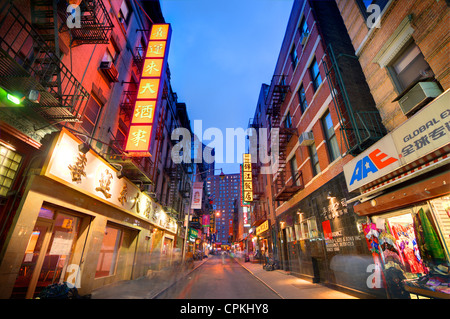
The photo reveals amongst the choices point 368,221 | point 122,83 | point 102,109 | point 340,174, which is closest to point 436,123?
point 368,221

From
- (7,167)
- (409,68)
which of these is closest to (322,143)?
(409,68)

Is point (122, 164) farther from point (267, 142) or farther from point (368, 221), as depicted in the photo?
point (267, 142)

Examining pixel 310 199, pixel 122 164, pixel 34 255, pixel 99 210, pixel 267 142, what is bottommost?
pixel 34 255

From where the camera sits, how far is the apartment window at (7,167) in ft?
16.6

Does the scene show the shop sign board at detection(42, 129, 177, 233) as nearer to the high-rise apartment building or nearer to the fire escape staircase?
the fire escape staircase

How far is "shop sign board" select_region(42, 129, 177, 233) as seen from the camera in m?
5.60

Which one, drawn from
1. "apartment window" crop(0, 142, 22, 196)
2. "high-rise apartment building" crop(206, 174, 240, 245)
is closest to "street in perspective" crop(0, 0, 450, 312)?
"apartment window" crop(0, 142, 22, 196)

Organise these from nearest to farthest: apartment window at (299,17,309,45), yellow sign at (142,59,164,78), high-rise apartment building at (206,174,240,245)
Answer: yellow sign at (142,59,164,78), apartment window at (299,17,309,45), high-rise apartment building at (206,174,240,245)

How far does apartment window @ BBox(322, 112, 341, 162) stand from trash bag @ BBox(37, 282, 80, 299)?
1174 cm

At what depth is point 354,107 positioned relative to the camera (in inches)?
337

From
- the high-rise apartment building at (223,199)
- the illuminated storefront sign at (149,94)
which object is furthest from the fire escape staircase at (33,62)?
the high-rise apartment building at (223,199)

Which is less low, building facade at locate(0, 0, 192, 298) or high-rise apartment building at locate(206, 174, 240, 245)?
high-rise apartment building at locate(206, 174, 240, 245)

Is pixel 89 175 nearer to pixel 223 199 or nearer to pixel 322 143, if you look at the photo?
pixel 322 143

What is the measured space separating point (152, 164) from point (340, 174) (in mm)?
12566
